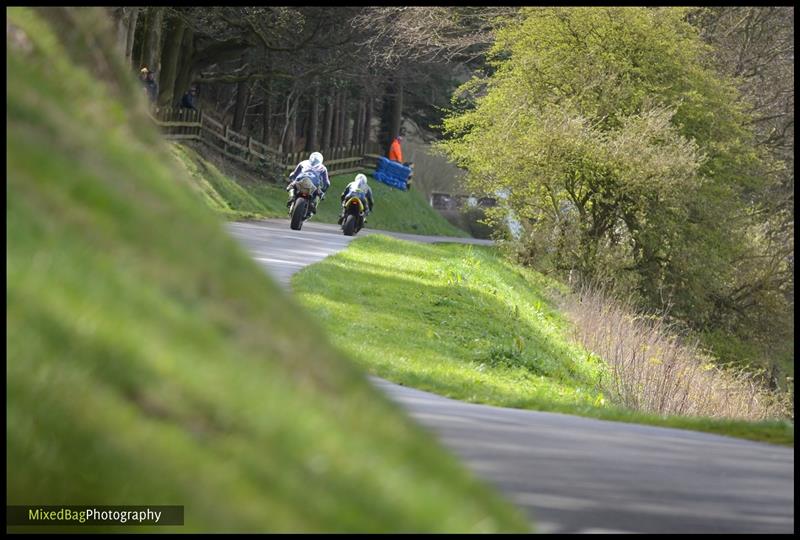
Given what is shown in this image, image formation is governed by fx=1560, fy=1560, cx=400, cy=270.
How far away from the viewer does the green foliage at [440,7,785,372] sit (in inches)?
1480

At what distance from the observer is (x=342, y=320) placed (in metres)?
19.6

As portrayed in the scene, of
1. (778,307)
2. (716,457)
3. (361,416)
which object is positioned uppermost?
(361,416)

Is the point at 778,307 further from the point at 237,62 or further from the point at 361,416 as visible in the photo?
the point at 361,416

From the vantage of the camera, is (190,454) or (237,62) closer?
(190,454)

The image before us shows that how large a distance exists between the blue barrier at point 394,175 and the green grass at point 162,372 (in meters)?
66.2

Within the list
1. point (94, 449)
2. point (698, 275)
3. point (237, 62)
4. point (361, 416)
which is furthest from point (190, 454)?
point (237, 62)

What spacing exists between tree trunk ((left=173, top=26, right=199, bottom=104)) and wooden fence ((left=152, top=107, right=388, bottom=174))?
1.11 meters

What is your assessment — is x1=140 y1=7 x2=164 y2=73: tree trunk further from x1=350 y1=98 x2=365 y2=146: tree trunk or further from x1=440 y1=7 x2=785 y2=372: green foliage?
x1=350 y1=98 x2=365 y2=146: tree trunk

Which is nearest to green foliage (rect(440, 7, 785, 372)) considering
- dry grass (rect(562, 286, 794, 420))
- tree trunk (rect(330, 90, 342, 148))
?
dry grass (rect(562, 286, 794, 420))

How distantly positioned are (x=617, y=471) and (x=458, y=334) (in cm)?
1370

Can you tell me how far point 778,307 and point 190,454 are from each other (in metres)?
41.5

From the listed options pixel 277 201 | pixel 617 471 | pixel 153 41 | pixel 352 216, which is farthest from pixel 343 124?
pixel 617 471

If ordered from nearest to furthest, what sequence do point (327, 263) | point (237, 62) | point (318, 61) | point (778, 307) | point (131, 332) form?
point (131, 332), point (327, 263), point (778, 307), point (318, 61), point (237, 62)

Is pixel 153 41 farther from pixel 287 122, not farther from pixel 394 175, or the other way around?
pixel 394 175
